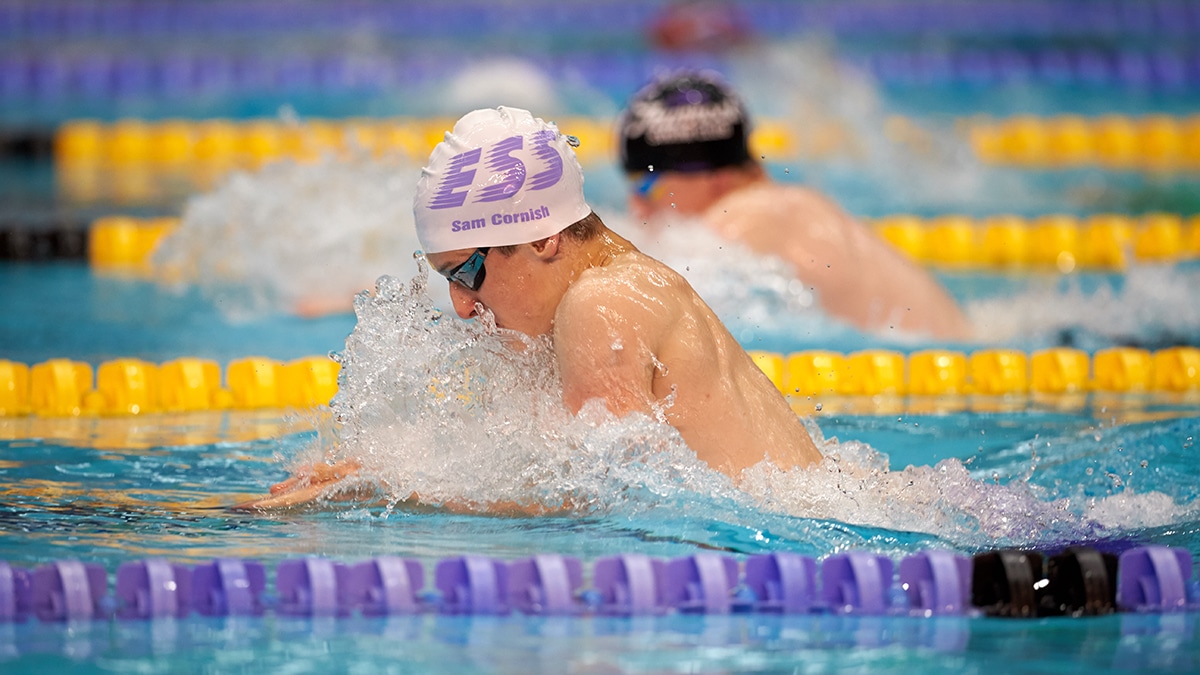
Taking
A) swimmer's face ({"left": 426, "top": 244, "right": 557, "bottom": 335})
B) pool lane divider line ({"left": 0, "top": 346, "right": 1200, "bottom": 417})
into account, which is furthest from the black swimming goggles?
pool lane divider line ({"left": 0, "top": 346, "right": 1200, "bottom": 417})

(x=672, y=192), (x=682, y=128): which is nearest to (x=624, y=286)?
(x=682, y=128)

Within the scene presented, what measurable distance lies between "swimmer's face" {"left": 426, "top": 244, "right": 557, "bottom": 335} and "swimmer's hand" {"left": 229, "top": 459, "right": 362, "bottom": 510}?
417 mm

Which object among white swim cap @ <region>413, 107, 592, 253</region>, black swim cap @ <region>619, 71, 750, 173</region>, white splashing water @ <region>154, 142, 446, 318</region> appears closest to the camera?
white swim cap @ <region>413, 107, 592, 253</region>

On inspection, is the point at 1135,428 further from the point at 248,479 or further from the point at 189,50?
the point at 189,50

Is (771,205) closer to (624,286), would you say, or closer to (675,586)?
(624,286)

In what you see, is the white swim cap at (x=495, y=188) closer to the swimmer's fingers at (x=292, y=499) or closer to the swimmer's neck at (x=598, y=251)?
the swimmer's neck at (x=598, y=251)

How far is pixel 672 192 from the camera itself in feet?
16.4

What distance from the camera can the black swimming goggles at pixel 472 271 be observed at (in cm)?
277

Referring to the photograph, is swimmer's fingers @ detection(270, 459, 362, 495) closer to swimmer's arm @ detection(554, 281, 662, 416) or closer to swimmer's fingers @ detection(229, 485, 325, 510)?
swimmer's fingers @ detection(229, 485, 325, 510)

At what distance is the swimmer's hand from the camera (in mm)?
2914

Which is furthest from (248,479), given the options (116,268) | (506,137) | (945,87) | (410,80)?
(945,87)

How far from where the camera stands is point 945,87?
978 centimetres

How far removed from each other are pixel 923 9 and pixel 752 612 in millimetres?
9544

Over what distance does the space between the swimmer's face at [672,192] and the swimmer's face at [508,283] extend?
210cm
